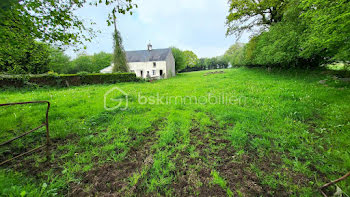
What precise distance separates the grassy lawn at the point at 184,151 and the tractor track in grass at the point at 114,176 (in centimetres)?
2

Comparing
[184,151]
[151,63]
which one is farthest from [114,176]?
[151,63]

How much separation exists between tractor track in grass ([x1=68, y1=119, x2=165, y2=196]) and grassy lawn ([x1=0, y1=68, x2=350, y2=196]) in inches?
0.7

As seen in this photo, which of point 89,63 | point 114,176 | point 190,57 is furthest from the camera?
point 190,57

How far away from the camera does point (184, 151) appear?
2928 millimetres

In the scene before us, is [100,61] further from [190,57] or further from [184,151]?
[184,151]

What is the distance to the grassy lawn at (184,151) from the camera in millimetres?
2053

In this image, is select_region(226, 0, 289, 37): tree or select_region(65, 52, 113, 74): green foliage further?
select_region(65, 52, 113, 74): green foliage

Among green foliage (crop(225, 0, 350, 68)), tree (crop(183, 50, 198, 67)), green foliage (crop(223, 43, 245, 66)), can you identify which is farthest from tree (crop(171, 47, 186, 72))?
green foliage (crop(225, 0, 350, 68))

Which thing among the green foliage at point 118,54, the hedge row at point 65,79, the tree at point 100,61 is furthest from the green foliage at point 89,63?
the hedge row at point 65,79

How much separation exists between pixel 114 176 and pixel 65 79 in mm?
15416

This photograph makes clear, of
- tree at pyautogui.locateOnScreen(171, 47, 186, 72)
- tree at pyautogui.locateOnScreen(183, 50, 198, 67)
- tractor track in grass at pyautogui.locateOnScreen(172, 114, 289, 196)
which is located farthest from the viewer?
tree at pyautogui.locateOnScreen(183, 50, 198, 67)

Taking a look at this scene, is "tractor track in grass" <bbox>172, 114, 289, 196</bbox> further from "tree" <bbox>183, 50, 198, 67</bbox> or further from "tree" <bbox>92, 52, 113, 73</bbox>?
"tree" <bbox>92, 52, 113, 73</bbox>

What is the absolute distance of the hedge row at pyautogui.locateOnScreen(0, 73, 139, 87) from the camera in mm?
10008

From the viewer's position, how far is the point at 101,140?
10.9 ft
